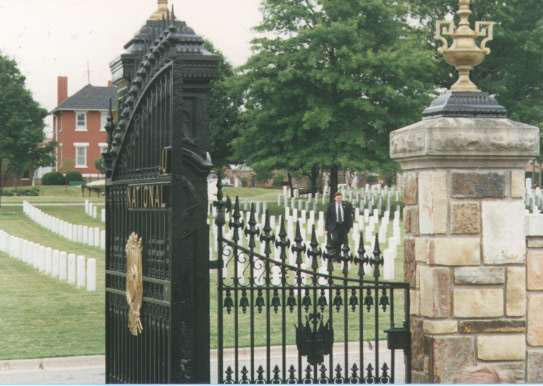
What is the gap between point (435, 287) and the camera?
8.26 meters

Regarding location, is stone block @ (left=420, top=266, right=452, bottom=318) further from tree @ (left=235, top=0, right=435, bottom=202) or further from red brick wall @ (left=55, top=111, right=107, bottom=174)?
red brick wall @ (left=55, top=111, right=107, bottom=174)

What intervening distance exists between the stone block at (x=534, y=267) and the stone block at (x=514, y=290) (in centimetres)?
12

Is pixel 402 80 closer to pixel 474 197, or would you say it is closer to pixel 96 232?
pixel 96 232

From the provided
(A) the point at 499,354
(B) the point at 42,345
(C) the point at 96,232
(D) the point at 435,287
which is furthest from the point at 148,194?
(C) the point at 96,232

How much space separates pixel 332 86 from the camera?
53.6m

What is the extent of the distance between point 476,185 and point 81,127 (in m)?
84.9

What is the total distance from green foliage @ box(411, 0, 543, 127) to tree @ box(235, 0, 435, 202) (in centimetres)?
627

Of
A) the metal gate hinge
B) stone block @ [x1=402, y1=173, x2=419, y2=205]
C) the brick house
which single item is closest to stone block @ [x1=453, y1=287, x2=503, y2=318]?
stone block @ [x1=402, y1=173, x2=419, y2=205]

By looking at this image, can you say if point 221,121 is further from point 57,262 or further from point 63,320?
point 63,320

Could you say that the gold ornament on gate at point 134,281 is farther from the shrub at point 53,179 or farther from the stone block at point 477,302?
the shrub at point 53,179

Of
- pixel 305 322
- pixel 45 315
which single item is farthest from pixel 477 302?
pixel 45 315

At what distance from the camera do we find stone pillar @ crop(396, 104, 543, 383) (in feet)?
27.1

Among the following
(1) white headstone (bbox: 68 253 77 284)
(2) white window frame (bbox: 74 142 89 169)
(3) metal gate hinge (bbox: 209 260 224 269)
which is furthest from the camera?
(2) white window frame (bbox: 74 142 89 169)

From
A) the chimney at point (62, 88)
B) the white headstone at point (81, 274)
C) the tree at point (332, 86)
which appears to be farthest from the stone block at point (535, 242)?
the chimney at point (62, 88)
